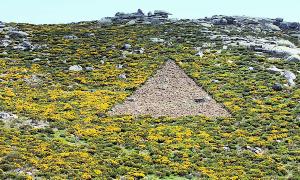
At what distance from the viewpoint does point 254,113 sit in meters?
50.8

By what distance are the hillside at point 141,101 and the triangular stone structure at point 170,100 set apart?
1.51ft

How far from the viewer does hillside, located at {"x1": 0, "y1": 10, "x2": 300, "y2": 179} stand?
36844 mm

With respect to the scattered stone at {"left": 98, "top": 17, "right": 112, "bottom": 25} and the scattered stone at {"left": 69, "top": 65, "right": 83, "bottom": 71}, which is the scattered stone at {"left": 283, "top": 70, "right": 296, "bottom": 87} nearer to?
the scattered stone at {"left": 69, "top": 65, "right": 83, "bottom": 71}

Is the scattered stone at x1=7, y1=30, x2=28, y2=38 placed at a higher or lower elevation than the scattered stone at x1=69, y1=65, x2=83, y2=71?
higher

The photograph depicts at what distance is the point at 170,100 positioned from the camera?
180ft

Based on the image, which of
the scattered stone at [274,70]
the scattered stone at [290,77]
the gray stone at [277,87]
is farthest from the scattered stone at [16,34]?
the scattered stone at [290,77]

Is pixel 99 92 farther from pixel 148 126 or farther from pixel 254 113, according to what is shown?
pixel 254 113

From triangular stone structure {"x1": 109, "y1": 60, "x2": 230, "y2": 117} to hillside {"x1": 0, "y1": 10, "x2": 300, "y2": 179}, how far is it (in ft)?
1.51

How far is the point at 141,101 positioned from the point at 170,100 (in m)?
3.69

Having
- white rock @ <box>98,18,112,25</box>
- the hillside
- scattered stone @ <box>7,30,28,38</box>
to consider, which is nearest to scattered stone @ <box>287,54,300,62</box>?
the hillside

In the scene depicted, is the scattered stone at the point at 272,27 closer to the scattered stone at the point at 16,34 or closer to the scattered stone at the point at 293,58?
the scattered stone at the point at 293,58

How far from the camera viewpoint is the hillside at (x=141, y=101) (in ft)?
121

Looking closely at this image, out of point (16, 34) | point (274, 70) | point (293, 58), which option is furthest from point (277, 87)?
point (16, 34)

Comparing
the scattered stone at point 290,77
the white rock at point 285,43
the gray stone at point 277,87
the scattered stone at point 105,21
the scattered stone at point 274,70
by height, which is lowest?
the gray stone at point 277,87
